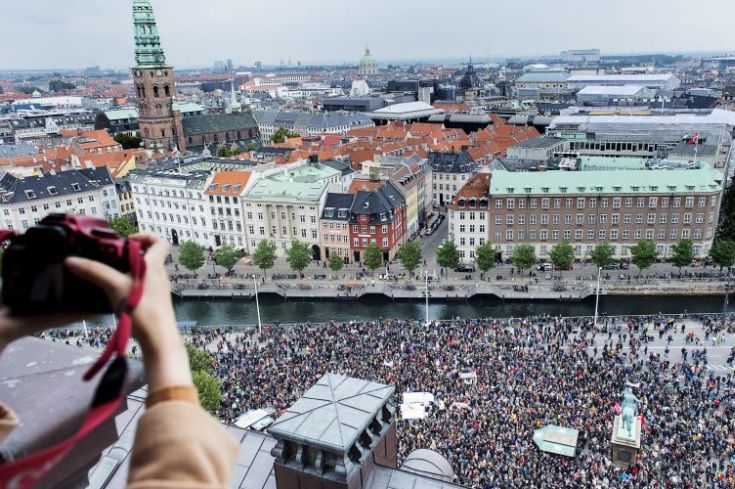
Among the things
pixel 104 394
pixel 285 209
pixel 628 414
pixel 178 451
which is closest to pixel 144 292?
pixel 104 394

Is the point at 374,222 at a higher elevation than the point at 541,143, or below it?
below

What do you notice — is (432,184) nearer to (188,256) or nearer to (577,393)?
(188,256)

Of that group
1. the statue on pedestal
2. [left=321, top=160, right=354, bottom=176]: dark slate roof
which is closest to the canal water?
the statue on pedestal

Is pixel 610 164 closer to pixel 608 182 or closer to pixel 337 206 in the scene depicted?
pixel 608 182

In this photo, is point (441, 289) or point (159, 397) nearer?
point (159, 397)

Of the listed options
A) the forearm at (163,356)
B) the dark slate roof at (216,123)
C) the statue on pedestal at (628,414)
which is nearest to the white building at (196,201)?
the dark slate roof at (216,123)

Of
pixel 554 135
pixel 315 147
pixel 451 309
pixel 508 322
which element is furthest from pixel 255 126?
pixel 508 322
